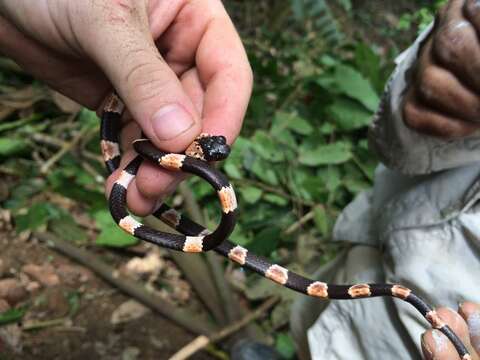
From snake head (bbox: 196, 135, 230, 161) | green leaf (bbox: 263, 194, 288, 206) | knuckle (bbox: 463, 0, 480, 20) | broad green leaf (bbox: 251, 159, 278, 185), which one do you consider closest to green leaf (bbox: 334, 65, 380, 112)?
broad green leaf (bbox: 251, 159, 278, 185)

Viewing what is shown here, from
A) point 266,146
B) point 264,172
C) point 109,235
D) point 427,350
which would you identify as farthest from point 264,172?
point 427,350

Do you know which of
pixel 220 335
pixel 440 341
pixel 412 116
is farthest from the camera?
pixel 220 335

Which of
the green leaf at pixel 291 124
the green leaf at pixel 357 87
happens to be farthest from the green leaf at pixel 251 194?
the green leaf at pixel 357 87

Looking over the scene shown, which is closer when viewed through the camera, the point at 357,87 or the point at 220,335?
the point at 220,335

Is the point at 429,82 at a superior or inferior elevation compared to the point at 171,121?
superior

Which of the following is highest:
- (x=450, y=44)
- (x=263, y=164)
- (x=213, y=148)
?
(x=450, y=44)

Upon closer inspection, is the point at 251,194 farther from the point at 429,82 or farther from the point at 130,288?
the point at 429,82

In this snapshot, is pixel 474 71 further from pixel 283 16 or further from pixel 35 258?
pixel 283 16

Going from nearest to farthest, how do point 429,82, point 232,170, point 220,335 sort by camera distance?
point 429,82 < point 220,335 < point 232,170
